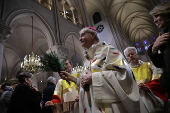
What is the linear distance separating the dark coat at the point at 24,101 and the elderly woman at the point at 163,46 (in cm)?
188

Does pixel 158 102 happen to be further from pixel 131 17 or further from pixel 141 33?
pixel 141 33

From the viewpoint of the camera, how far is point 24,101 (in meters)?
1.90

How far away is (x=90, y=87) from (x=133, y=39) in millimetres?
25254

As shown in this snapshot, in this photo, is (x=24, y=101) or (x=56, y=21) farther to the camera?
(x=56, y=21)

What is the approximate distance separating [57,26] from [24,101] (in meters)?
5.85

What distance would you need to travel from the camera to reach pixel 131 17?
782 inches

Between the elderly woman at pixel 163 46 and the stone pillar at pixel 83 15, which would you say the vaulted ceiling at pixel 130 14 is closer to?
the stone pillar at pixel 83 15

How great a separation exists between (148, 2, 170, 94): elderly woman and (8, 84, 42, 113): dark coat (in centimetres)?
188

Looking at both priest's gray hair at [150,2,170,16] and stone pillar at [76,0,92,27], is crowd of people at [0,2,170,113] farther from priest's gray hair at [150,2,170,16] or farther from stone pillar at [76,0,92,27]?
stone pillar at [76,0,92,27]

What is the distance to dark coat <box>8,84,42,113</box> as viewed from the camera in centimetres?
184

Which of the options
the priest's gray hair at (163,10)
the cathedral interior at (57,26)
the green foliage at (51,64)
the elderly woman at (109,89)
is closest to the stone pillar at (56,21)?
the cathedral interior at (57,26)

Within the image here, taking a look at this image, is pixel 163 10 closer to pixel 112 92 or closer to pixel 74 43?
pixel 112 92

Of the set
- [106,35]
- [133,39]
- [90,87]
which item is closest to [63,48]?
[90,87]

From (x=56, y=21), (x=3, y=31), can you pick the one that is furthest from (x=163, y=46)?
(x=56, y=21)
